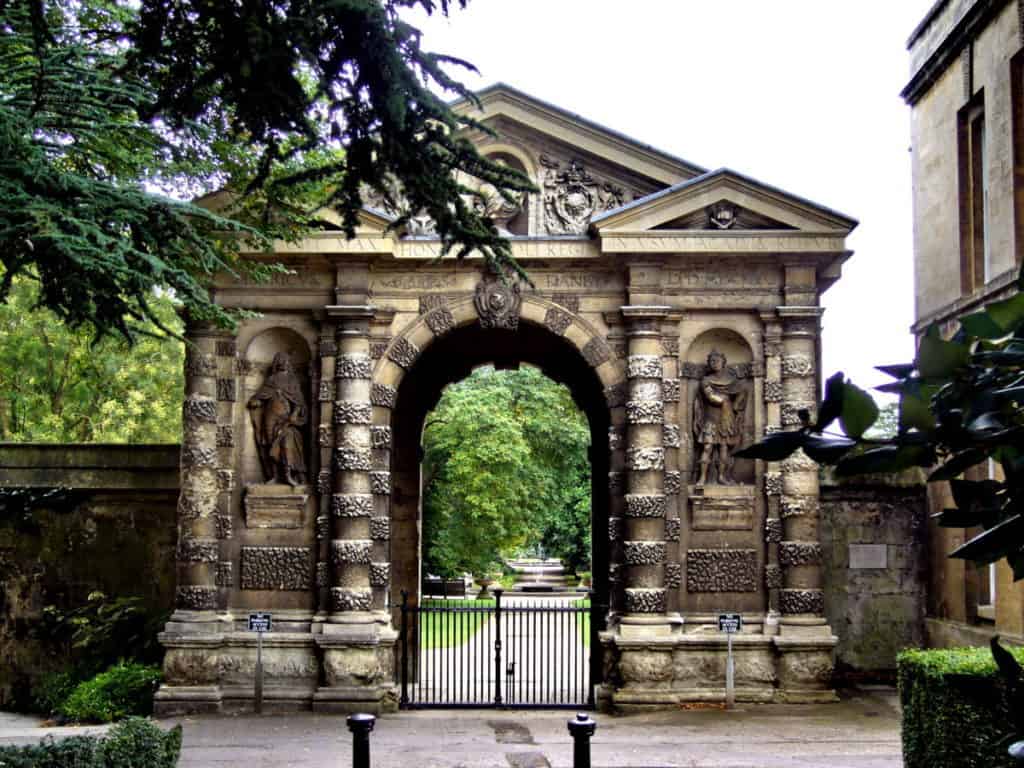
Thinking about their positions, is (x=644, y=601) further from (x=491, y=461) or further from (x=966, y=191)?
(x=491, y=461)

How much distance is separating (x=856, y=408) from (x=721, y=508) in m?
15.6

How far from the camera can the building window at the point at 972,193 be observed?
17.1 metres

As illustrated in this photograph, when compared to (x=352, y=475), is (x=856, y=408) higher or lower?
lower

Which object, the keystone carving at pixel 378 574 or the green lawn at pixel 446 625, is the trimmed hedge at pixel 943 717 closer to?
the green lawn at pixel 446 625

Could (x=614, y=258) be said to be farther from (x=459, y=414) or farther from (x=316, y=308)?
(x=459, y=414)

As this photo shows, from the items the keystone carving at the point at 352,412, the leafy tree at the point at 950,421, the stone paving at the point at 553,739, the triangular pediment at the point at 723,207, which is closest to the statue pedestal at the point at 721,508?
the stone paving at the point at 553,739

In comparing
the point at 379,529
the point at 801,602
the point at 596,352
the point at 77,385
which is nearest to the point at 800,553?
the point at 801,602

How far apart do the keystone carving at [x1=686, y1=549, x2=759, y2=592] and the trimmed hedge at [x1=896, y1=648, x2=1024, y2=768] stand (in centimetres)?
550

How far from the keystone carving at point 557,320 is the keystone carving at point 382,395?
2.49 metres

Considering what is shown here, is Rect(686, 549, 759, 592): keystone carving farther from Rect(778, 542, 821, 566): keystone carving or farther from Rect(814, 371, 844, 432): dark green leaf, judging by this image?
Rect(814, 371, 844, 432): dark green leaf

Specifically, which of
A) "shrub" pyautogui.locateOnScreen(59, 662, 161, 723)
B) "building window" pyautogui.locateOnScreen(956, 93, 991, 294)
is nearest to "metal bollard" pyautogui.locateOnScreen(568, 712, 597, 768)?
"shrub" pyautogui.locateOnScreen(59, 662, 161, 723)

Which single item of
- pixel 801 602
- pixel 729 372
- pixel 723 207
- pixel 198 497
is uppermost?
pixel 723 207

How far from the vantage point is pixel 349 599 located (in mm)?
16547

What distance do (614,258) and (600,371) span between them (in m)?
1.65
